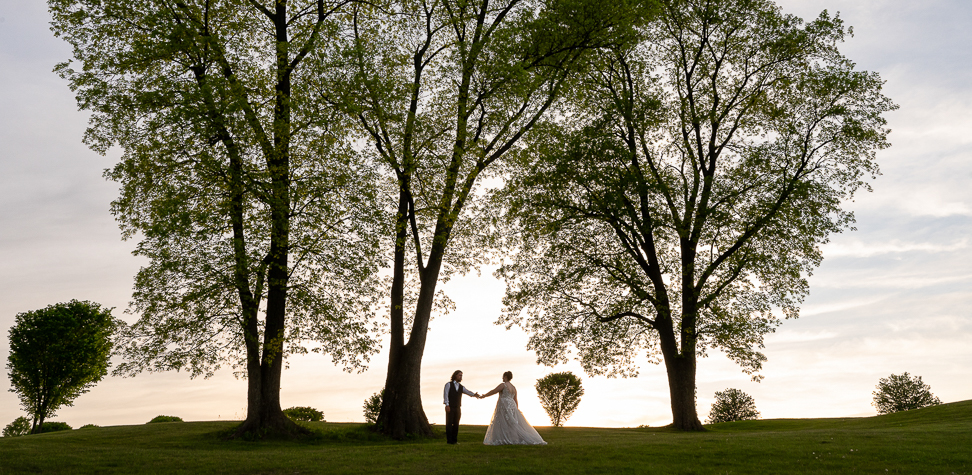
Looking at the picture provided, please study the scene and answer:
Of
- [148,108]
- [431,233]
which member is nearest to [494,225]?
[431,233]

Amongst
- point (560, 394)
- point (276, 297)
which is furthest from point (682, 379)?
point (560, 394)

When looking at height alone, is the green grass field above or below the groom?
below

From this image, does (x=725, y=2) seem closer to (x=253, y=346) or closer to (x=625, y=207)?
(x=625, y=207)

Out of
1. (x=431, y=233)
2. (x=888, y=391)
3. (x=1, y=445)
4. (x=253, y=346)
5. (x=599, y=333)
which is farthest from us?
(x=888, y=391)

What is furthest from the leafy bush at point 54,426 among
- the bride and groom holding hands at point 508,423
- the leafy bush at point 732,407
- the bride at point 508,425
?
the leafy bush at point 732,407

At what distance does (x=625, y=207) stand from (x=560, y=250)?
3875 mm

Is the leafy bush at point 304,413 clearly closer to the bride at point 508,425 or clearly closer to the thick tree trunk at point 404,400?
the thick tree trunk at point 404,400

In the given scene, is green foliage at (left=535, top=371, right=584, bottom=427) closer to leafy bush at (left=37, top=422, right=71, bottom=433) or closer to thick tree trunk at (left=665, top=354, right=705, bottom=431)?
thick tree trunk at (left=665, top=354, right=705, bottom=431)

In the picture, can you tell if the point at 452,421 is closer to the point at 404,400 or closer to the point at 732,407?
the point at 404,400

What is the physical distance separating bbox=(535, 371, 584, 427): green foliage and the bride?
33.4 m

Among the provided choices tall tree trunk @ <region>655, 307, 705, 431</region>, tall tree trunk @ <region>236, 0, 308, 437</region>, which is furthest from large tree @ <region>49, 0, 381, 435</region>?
tall tree trunk @ <region>655, 307, 705, 431</region>

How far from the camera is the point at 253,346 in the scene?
24859 mm

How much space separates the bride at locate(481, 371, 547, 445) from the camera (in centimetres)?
1925

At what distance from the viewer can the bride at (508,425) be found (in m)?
19.2
